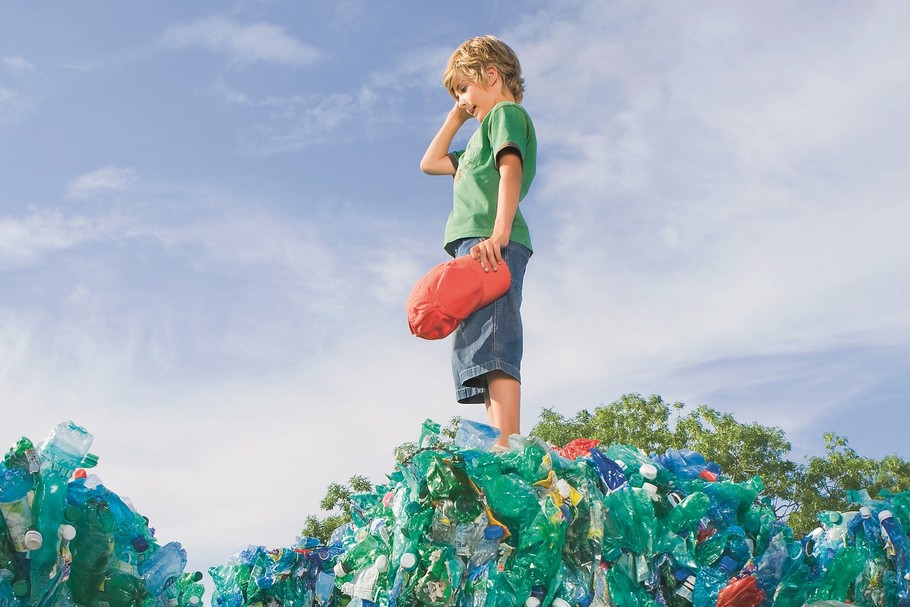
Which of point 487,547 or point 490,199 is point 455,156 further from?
point 487,547

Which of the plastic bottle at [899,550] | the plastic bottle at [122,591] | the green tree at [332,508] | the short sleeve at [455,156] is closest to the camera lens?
the plastic bottle at [122,591]

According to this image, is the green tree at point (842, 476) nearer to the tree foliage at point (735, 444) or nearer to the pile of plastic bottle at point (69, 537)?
the tree foliage at point (735, 444)

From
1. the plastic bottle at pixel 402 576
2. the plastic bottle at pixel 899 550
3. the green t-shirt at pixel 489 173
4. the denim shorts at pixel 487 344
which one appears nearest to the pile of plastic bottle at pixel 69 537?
the plastic bottle at pixel 402 576

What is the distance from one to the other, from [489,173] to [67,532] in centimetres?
226

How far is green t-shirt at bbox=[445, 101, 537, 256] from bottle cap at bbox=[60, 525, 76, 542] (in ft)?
6.50

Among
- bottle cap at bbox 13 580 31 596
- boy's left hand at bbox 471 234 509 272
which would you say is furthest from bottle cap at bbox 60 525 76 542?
boy's left hand at bbox 471 234 509 272

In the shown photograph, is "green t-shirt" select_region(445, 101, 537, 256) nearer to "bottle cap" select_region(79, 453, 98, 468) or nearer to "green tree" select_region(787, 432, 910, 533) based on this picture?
"bottle cap" select_region(79, 453, 98, 468)

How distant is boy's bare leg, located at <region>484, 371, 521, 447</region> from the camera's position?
129 inches

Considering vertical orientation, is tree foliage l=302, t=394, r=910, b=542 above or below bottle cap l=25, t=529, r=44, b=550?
above

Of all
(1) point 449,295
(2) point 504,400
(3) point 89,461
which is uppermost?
(1) point 449,295

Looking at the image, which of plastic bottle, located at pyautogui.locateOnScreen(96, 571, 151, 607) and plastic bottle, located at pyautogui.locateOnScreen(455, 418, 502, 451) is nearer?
plastic bottle, located at pyautogui.locateOnScreen(96, 571, 151, 607)

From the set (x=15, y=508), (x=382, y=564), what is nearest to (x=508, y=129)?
(x=382, y=564)

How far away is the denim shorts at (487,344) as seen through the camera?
10.8ft

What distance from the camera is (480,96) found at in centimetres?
393
